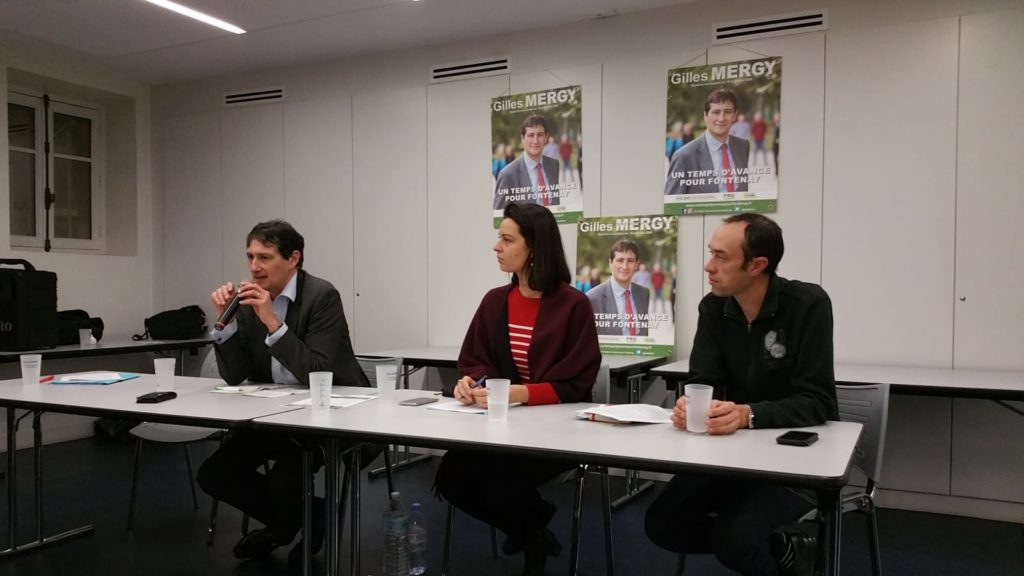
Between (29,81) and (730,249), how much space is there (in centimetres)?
571

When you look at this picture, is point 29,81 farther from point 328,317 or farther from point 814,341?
point 814,341

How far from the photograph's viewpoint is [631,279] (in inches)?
175

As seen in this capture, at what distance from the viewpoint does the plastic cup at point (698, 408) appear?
184cm

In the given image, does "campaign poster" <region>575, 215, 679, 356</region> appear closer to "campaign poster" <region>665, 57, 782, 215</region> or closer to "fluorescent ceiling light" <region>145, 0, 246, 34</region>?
"campaign poster" <region>665, 57, 782, 215</region>

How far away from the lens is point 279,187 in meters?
5.76

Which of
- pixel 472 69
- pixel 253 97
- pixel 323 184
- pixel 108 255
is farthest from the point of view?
pixel 108 255

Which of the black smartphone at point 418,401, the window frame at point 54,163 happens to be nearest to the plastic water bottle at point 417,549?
the black smartphone at point 418,401

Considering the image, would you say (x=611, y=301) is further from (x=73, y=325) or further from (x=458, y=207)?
(x=73, y=325)

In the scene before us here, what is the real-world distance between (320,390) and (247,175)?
4113 mm

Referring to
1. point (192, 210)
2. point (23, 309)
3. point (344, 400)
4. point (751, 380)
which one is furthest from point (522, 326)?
point (192, 210)

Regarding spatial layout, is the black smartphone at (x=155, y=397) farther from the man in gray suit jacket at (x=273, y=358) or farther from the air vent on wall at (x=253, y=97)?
the air vent on wall at (x=253, y=97)

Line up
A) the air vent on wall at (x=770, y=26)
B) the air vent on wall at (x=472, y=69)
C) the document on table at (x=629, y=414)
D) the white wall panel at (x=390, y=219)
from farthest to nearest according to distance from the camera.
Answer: the white wall panel at (x=390, y=219), the air vent on wall at (x=472, y=69), the air vent on wall at (x=770, y=26), the document on table at (x=629, y=414)

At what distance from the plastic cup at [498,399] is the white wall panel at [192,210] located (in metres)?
4.46

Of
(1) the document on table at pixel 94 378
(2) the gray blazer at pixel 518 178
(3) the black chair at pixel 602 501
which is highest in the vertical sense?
(2) the gray blazer at pixel 518 178
